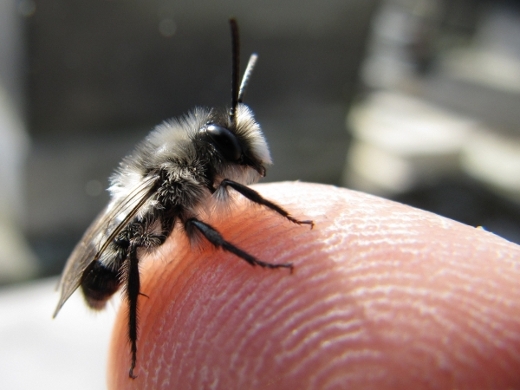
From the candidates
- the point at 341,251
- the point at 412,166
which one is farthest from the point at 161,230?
the point at 412,166

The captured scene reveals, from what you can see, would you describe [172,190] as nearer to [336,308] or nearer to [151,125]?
[336,308]

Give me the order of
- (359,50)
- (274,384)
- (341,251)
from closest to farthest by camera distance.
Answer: (274,384)
(341,251)
(359,50)

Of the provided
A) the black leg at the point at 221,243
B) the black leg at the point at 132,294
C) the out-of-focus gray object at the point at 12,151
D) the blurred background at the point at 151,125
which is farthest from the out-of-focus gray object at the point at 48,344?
the black leg at the point at 221,243

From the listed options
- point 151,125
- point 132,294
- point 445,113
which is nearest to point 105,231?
point 132,294

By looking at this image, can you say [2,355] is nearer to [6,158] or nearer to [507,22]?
[6,158]

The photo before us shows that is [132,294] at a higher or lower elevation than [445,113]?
higher

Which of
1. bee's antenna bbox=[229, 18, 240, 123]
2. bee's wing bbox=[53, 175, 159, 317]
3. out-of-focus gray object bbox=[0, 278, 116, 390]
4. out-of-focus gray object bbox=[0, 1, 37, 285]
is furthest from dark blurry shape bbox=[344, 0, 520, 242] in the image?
bee's wing bbox=[53, 175, 159, 317]
